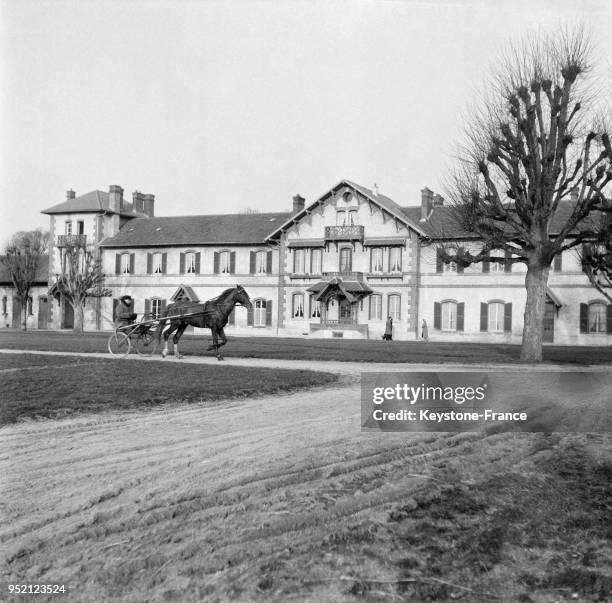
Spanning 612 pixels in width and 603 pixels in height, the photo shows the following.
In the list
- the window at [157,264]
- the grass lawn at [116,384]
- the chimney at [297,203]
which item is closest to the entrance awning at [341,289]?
the chimney at [297,203]

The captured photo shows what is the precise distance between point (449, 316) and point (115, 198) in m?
23.6

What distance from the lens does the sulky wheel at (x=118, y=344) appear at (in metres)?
19.9

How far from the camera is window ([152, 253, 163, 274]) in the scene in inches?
1796

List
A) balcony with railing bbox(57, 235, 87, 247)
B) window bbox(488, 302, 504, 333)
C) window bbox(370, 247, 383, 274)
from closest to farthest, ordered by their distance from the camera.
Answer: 1. window bbox(488, 302, 504, 333)
2. window bbox(370, 247, 383, 274)
3. balcony with railing bbox(57, 235, 87, 247)

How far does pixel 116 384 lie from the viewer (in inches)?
457

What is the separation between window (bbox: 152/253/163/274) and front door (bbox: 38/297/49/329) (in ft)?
30.5

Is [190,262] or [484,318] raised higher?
[190,262]

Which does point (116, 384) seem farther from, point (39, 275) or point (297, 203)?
point (39, 275)

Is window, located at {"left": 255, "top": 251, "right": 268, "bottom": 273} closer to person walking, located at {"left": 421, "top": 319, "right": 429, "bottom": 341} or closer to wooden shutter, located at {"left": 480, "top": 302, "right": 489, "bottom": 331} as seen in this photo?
person walking, located at {"left": 421, "top": 319, "right": 429, "bottom": 341}

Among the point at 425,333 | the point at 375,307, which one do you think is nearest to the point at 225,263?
the point at 375,307

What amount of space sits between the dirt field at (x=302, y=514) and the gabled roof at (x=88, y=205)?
4134cm

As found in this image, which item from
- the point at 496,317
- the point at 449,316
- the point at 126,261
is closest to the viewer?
the point at 496,317

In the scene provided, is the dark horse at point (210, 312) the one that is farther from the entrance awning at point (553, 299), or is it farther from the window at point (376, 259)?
the entrance awning at point (553, 299)

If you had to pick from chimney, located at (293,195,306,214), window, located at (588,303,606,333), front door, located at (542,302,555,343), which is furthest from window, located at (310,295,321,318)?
window, located at (588,303,606,333)
